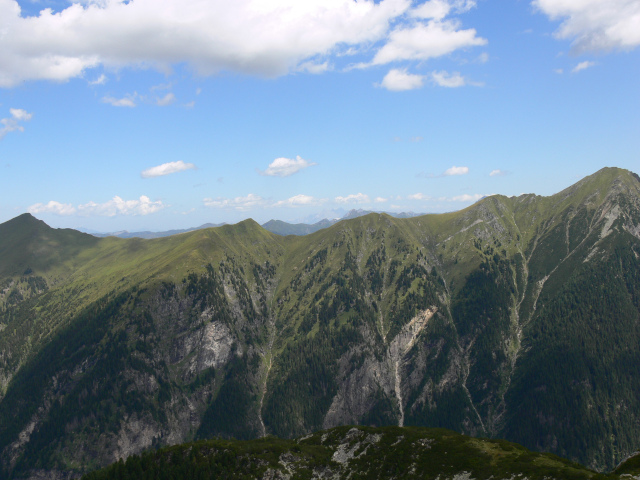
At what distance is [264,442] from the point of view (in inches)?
5886

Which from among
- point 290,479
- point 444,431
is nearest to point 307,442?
point 290,479

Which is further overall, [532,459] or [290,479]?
[290,479]

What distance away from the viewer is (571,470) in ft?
297

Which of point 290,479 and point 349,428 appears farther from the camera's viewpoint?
point 349,428

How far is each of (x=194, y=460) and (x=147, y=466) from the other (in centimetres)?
2176

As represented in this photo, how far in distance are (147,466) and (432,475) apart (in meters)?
104

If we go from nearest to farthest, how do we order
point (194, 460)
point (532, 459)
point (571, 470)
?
point (571, 470) < point (532, 459) < point (194, 460)

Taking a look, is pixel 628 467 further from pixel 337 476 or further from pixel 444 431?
pixel 337 476

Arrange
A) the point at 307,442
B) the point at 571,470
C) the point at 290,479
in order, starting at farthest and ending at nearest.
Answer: the point at 307,442, the point at 290,479, the point at 571,470

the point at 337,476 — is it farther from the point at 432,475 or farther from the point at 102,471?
the point at 102,471

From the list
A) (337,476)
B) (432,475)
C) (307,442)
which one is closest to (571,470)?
(432,475)

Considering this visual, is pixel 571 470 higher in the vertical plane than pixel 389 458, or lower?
higher

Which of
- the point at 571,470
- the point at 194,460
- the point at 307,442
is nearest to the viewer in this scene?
the point at 571,470

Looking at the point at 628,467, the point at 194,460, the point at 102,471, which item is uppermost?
the point at 628,467
